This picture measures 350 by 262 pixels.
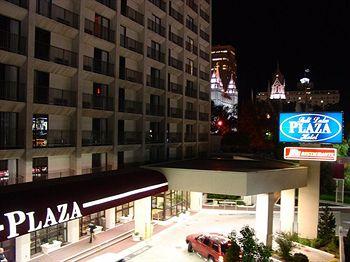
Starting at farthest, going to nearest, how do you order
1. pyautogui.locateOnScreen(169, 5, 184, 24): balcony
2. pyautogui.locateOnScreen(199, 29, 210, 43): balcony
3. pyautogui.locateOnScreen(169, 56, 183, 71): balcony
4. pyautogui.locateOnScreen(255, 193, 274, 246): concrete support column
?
pyautogui.locateOnScreen(199, 29, 210, 43): balcony → pyautogui.locateOnScreen(169, 5, 184, 24): balcony → pyautogui.locateOnScreen(169, 56, 183, 71): balcony → pyautogui.locateOnScreen(255, 193, 274, 246): concrete support column

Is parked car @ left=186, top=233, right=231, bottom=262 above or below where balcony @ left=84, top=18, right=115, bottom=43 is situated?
below

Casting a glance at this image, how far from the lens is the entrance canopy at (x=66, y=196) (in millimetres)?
14469

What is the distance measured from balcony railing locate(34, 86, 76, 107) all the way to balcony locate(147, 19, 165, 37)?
13243mm

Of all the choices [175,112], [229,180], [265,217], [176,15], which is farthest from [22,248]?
[176,15]

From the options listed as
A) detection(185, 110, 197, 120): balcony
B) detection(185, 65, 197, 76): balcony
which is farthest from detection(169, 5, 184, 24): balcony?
detection(185, 110, 197, 120): balcony

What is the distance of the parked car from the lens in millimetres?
21562

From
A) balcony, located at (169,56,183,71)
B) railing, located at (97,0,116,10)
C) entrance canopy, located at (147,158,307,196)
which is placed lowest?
entrance canopy, located at (147,158,307,196)

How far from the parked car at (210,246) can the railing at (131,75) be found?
1396cm

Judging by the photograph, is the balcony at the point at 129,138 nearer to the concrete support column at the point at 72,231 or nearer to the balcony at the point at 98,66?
the balcony at the point at 98,66

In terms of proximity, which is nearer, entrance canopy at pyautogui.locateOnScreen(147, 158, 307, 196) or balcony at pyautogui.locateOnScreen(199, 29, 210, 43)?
entrance canopy at pyautogui.locateOnScreen(147, 158, 307, 196)

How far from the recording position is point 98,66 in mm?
28391

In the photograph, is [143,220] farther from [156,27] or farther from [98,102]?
[156,27]

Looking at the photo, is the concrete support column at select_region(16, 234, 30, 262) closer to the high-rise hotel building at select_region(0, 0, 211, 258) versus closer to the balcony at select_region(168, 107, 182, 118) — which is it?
the high-rise hotel building at select_region(0, 0, 211, 258)

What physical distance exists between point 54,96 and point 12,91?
3.48 m
